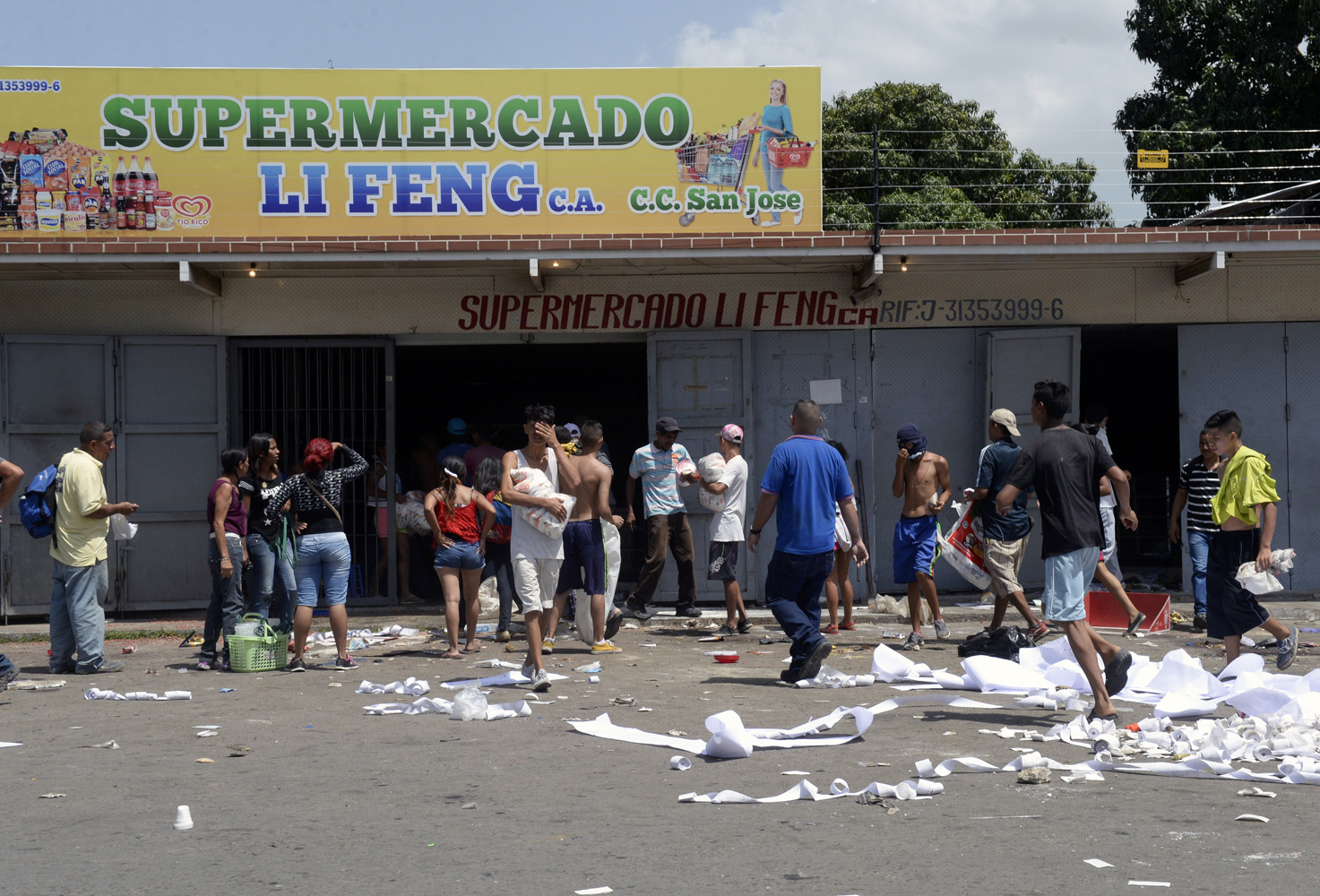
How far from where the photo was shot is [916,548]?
894cm

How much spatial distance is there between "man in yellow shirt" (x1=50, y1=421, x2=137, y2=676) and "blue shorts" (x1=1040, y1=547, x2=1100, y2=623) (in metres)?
6.16

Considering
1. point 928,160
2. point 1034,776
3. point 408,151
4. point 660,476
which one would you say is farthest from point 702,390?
point 928,160

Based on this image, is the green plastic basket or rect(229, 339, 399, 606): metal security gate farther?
rect(229, 339, 399, 606): metal security gate

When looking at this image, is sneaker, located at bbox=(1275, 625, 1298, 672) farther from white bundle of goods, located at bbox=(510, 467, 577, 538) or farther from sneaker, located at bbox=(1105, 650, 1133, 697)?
white bundle of goods, located at bbox=(510, 467, 577, 538)

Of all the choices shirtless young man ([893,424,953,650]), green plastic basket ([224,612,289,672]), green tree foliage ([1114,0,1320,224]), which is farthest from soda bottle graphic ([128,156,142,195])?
green tree foliage ([1114,0,1320,224])

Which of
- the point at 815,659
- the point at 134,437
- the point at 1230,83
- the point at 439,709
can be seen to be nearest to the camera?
the point at 439,709

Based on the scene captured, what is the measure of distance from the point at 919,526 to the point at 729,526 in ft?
5.87

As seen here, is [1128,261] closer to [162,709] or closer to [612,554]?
[612,554]

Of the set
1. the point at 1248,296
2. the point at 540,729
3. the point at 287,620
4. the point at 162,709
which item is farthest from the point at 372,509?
the point at 1248,296

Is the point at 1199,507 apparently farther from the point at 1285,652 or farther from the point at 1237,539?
the point at 1285,652

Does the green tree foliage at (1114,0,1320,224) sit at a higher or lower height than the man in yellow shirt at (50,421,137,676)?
higher

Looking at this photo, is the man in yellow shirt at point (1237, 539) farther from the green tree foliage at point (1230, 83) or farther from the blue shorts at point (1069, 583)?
the green tree foliage at point (1230, 83)

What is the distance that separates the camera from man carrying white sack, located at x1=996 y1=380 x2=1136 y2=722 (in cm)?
602

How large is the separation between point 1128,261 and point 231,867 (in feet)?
32.8
